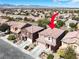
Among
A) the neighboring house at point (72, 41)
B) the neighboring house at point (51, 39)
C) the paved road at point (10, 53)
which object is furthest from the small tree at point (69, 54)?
the paved road at point (10, 53)

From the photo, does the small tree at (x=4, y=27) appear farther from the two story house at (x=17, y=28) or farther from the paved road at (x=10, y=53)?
the paved road at (x=10, y=53)

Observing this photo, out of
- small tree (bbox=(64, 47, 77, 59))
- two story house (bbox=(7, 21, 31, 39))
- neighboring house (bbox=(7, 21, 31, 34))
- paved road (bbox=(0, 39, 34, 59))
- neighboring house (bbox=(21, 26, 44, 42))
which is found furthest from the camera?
neighboring house (bbox=(7, 21, 31, 34))

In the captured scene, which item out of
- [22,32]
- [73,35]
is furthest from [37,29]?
[73,35]

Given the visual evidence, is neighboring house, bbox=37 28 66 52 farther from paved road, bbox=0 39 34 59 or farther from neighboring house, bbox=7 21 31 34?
neighboring house, bbox=7 21 31 34

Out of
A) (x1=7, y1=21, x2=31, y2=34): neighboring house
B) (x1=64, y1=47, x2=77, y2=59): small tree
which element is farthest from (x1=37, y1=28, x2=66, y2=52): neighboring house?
(x1=7, y1=21, x2=31, y2=34): neighboring house

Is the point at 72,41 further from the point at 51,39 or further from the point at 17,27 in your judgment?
the point at 17,27

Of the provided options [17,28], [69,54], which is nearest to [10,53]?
[69,54]

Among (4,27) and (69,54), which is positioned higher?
(69,54)
